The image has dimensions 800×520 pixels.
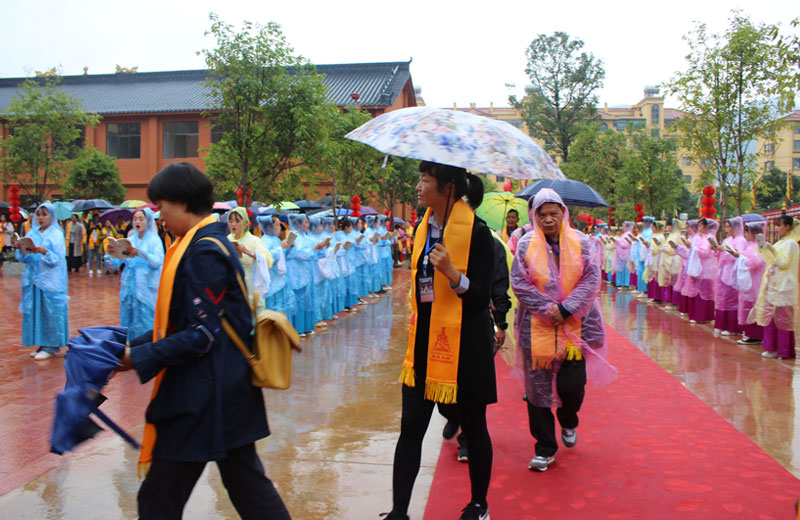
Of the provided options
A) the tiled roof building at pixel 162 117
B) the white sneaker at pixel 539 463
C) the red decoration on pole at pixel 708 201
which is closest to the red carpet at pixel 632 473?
the white sneaker at pixel 539 463

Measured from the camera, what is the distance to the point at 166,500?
233 centimetres

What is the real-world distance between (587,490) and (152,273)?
492 cm

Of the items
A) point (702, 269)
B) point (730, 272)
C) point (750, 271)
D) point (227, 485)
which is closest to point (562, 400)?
point (227, 485)

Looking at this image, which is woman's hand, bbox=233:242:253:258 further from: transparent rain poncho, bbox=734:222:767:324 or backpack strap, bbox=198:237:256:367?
transparent rain poncho, bbox=734:222:767:324

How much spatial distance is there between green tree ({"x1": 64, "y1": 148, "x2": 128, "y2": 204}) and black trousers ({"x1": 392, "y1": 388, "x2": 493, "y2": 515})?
25270 mm

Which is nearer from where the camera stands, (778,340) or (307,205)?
(778,340)

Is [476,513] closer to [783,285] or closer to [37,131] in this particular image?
[783,285]

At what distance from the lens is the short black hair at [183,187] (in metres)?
2.41

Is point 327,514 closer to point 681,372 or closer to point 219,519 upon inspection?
point 219,519

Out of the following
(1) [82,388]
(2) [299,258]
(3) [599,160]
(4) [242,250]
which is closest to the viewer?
(1) [82,388]

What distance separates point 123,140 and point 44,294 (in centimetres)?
2553

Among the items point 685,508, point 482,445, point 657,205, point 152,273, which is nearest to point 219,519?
point 482,445

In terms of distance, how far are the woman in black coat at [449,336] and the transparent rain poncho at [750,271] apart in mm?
7179

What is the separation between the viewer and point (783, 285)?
Answer: 7961 mm
